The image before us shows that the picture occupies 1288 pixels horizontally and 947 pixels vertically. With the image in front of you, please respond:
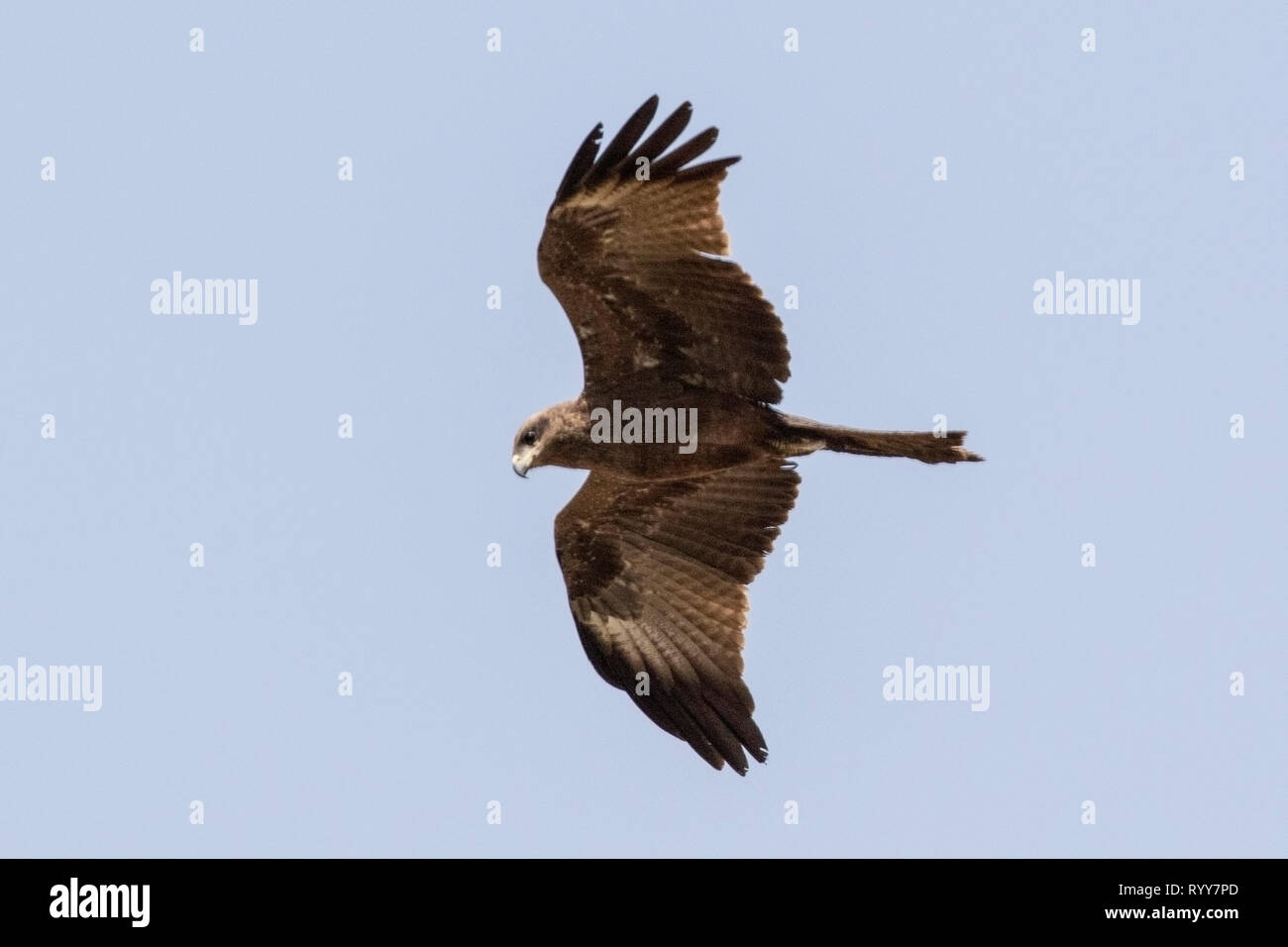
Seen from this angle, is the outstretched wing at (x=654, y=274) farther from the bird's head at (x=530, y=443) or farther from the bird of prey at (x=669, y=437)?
the bird's head at (x=530, y=443)

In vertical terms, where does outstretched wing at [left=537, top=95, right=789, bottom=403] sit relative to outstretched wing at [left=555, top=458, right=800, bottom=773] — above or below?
above

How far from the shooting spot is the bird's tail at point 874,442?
12.4m

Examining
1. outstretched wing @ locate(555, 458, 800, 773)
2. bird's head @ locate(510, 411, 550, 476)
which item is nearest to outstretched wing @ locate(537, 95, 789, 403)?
bird's head @ locate(510, 411, 550, 476)

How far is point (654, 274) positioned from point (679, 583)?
241cm

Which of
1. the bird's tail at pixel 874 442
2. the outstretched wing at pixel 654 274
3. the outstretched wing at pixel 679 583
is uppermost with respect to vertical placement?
the outstretched wing at pixel 654 274

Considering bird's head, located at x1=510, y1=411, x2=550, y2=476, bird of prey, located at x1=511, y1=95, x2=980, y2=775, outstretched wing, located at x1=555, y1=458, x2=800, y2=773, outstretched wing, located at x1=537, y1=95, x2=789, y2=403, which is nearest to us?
outstretched wing, located at x1=537, y1=95, x2=789, y2=403

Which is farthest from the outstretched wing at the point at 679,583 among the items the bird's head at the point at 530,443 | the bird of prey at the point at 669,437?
the bird's head at the point at 530,443

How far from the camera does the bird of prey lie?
39.8 ft

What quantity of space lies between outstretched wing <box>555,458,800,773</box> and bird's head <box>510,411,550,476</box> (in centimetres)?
75

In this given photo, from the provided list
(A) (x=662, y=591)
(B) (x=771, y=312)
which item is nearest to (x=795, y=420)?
(B) (x=771, y=312)

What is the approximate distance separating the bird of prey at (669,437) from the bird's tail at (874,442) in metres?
0.01

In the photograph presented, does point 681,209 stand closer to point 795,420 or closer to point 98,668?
point 795,420

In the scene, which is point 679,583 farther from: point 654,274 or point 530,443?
point 654,274

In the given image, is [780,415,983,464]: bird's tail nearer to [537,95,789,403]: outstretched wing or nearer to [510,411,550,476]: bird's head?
[537,95,789,403]: outstretched wing
